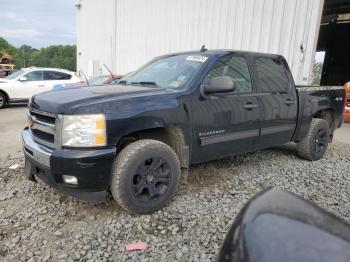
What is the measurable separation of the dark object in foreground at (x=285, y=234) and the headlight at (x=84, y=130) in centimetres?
179

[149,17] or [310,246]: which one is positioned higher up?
[149,17]

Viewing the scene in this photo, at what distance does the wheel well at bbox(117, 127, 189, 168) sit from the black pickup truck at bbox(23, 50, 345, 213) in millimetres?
11

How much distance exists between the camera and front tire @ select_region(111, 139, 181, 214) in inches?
120

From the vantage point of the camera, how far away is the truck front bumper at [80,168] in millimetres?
2867

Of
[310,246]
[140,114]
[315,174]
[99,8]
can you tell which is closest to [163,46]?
[99,8]

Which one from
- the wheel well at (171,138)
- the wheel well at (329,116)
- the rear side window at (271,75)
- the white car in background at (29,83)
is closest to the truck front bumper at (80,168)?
the wheel well at (171,138)

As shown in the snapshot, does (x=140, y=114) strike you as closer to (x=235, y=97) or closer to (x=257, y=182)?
(x=235, y=97)

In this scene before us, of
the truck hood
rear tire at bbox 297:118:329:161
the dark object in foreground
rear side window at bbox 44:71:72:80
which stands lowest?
rear tire at bbox 297:118:329:161

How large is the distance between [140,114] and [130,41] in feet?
39.2

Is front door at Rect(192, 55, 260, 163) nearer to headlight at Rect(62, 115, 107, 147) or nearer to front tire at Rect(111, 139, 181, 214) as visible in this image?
front tire at Rect(111, 139, 181, 214)

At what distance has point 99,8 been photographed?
16.2 m

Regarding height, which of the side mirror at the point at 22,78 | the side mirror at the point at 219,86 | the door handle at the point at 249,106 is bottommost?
the side mirror at the point at 22,78

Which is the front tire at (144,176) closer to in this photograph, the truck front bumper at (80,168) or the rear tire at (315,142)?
the truck front bumper at (80,168)

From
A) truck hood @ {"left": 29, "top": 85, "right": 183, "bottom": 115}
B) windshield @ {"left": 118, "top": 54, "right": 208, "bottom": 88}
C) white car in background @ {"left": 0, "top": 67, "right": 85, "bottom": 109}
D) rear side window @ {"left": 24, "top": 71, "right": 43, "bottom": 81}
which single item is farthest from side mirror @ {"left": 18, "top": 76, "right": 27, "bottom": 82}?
truck hood @ {"left": 29, "top": 85, "right": 183, "bottom": 115}
